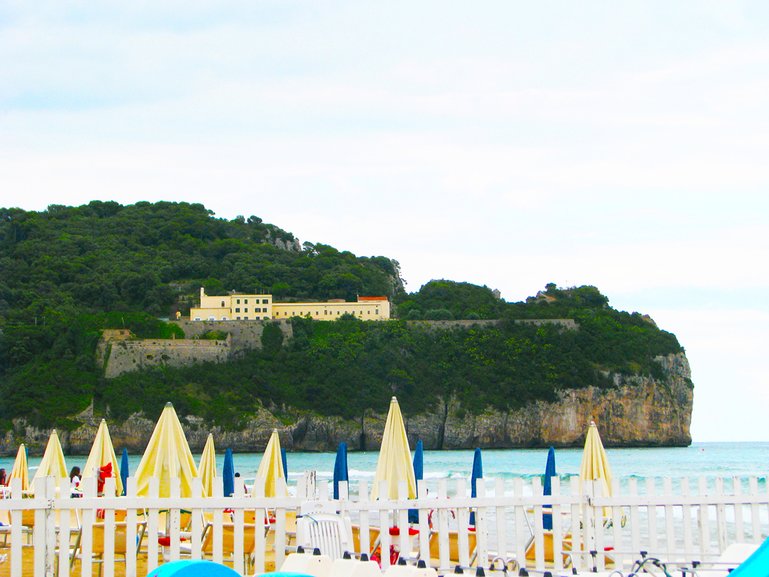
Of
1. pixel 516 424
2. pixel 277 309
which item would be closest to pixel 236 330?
pixel 277 309

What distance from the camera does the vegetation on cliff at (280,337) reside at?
97.3 meters

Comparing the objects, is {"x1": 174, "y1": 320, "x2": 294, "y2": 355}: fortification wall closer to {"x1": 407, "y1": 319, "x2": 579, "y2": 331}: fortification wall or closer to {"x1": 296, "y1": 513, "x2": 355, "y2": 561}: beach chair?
{"x1": 407, "y1": 319, "x2": 579, "y2": 331}: fortification wall

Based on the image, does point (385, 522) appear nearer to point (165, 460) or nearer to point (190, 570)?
point (190, 570)

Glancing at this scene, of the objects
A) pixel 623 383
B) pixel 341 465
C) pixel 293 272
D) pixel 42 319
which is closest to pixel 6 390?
pixel 42 319

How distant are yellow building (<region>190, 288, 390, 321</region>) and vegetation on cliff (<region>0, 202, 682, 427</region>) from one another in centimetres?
323

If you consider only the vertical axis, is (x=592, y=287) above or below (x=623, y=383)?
above

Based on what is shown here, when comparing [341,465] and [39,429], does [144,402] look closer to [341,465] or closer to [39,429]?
[39,429]

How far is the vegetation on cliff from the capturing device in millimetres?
97312

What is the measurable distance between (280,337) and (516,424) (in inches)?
838

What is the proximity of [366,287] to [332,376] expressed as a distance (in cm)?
2375

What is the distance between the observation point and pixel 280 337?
347 feet

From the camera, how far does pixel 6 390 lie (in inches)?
3733

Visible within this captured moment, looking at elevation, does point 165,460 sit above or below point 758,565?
above

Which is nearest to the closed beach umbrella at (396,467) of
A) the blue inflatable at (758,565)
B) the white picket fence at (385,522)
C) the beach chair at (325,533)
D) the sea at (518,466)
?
the white picket fence at (385,522)
